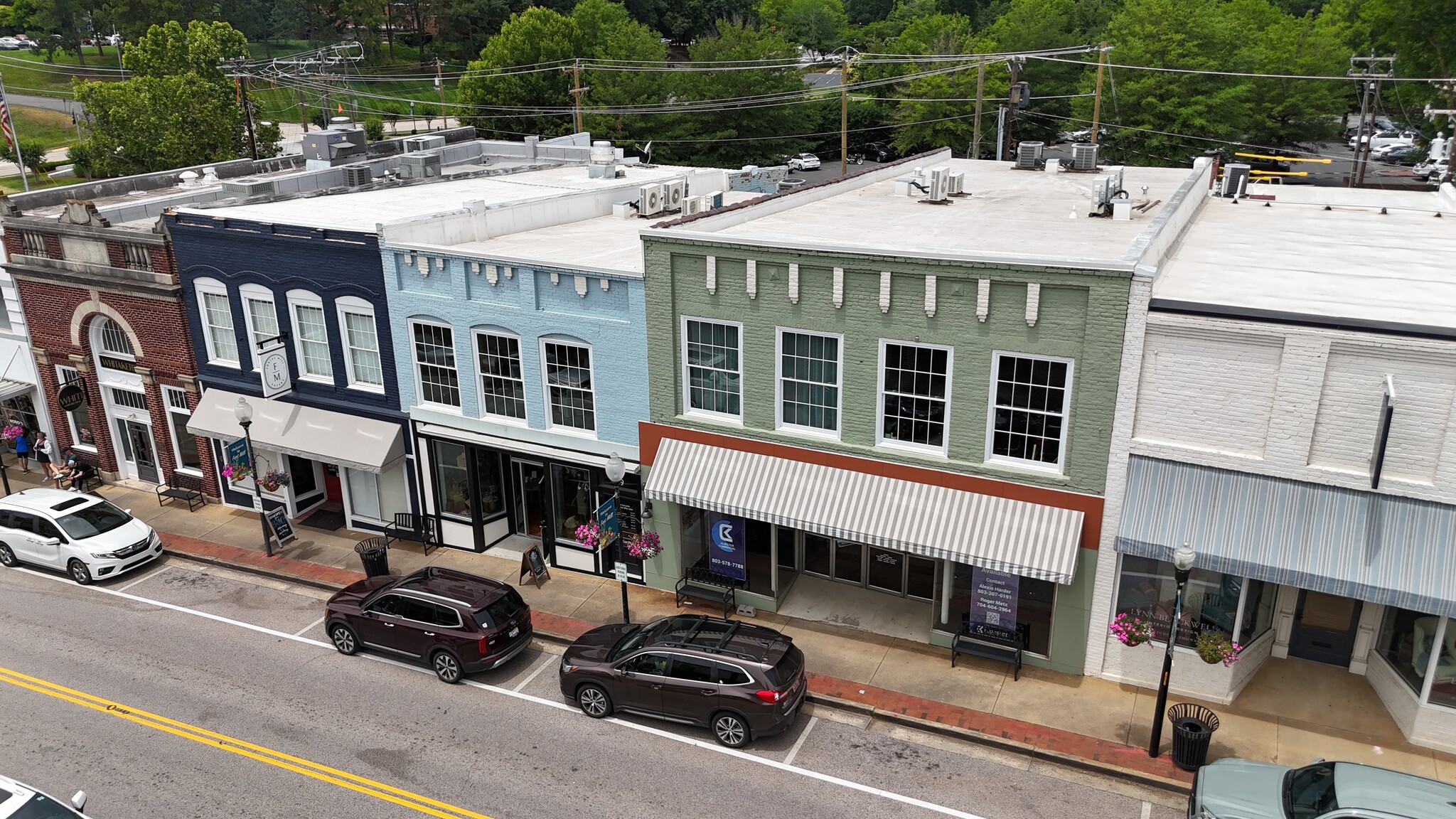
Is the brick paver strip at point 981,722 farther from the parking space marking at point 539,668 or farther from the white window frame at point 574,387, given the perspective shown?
the white window frame at point 574,387

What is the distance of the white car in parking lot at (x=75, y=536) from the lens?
2362 centimetres

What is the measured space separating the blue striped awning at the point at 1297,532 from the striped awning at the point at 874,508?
1342 mm

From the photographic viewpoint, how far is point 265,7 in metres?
138


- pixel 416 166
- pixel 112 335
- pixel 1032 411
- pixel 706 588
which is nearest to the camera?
pixel 1032 411

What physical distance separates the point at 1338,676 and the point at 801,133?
243 feet

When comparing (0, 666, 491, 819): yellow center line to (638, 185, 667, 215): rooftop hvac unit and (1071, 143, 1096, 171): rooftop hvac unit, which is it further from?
(1071, 143, 1096, 171): rooftop hvac unit

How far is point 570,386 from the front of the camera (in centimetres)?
2214

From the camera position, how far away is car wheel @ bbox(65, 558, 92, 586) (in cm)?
2362

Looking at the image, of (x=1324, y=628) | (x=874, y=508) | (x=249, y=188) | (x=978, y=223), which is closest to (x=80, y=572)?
(x=249, y=188)

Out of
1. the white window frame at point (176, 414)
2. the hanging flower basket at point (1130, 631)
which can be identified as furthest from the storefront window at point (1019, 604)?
the white window frame at point (176, 414)

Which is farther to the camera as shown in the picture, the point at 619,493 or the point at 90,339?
the point at 90,339

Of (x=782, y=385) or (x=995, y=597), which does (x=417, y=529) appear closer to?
(x=782, y=385)

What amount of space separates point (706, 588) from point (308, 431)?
11.5m

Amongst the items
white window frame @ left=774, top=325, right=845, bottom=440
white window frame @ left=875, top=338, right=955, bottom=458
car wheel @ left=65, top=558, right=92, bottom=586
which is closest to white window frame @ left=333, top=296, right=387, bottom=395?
car wheel @ left=65, top=558, right=92, bottom=586
